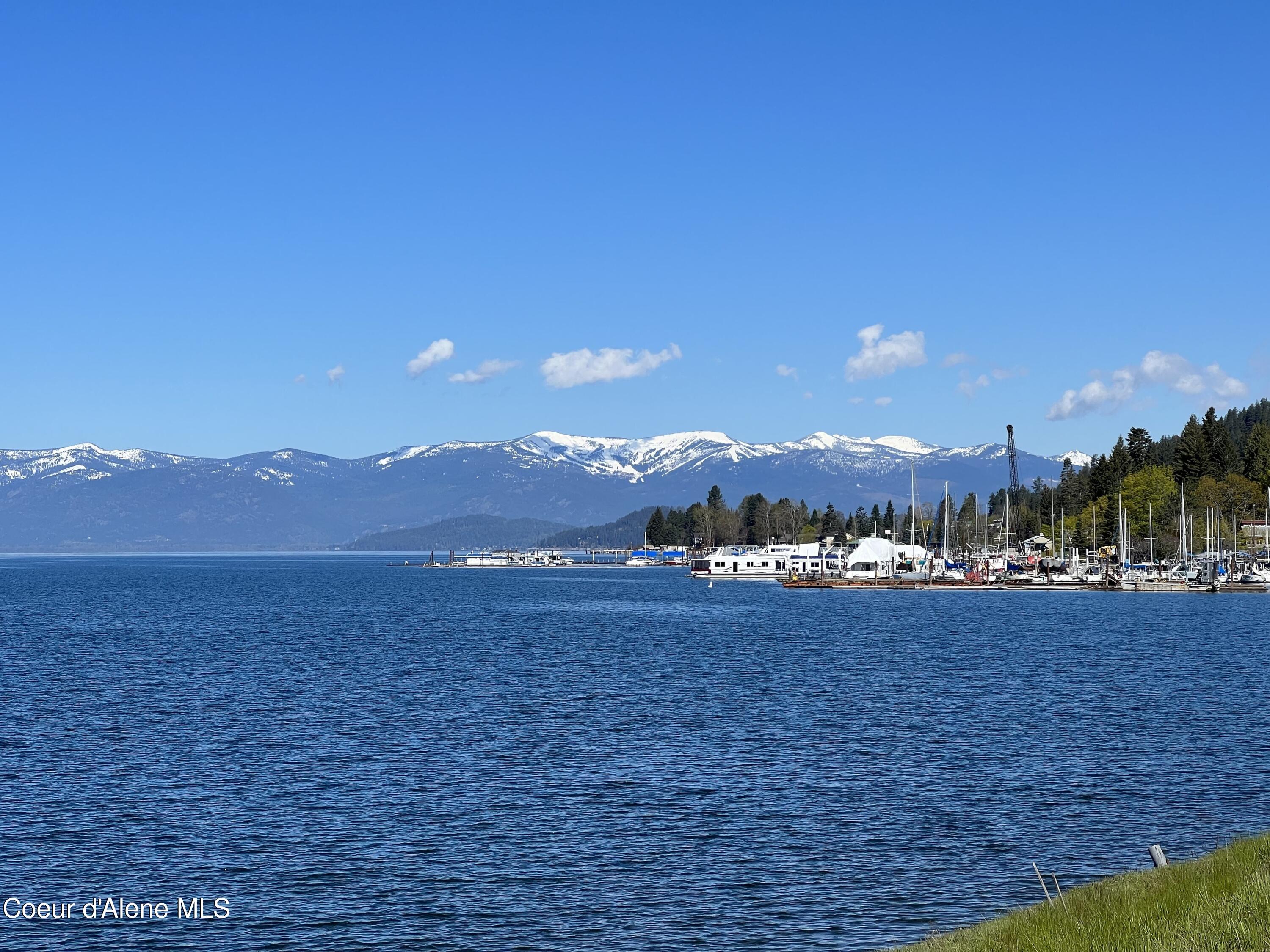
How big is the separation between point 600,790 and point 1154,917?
19191 millimetres

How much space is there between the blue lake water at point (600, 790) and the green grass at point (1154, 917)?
2.74 metres

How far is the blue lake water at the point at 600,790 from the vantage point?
2758 cm

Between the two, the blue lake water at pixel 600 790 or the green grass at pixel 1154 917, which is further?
the blue lake water at pixel 600 790

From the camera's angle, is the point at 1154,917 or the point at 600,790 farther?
the point at 600,790

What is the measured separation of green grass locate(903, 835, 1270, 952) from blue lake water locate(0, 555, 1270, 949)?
274 centimetres

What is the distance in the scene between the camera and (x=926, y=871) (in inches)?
1185

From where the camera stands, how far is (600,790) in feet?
126

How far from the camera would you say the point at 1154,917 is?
21891 mm

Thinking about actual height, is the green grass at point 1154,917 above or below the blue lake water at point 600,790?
above

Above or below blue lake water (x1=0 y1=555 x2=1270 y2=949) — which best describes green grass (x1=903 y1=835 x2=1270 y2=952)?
above

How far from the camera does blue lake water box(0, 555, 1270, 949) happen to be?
90.5 feet

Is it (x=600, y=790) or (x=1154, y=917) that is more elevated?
(x=1154, y=917)

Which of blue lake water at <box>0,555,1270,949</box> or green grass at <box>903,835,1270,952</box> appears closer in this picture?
green grass at <box>903,835,1270,952</box>

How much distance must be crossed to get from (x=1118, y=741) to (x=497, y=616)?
9374 centimetres
